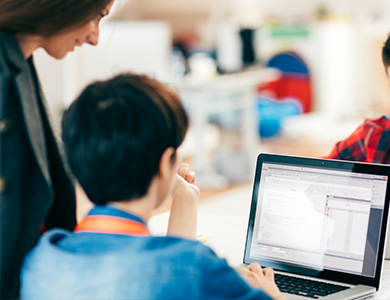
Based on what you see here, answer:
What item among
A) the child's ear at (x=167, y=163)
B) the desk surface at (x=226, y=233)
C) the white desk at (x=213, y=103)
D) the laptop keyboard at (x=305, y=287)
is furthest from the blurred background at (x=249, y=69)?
the child's ear at (x=167, y=163)

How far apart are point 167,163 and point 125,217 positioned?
4.1 inches

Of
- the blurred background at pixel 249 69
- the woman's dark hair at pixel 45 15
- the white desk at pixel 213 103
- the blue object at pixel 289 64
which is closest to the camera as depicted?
the woman's dark hair at pixel 45 15

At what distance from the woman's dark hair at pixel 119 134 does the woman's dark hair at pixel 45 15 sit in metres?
0.15

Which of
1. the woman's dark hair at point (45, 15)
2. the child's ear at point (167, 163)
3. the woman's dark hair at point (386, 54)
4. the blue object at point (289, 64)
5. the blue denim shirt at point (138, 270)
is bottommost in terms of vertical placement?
the blue denim shirt at point (138, 270)

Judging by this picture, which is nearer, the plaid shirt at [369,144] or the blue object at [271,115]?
the plaid shirt at [369,144]

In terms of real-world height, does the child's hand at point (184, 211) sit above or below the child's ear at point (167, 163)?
below

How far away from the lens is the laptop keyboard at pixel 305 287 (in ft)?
4.03

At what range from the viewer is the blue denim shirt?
95 centimetres

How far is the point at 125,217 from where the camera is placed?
1010 mm

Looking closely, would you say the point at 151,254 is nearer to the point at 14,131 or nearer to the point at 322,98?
the point at 14,131

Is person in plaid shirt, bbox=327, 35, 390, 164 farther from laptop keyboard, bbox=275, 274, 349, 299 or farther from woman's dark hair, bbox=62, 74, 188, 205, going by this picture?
woman's dark hair, bbox=62, 74, 188, 205

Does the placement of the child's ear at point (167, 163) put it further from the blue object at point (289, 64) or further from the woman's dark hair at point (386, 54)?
the blue object at point (289, 64)

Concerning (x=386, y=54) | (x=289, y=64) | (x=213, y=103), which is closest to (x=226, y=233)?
(x=386, y=54)

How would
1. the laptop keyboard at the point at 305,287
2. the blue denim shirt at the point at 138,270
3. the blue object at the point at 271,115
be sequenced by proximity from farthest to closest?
the blue object at the point at 271,115
the laptop keyboard at the point at 305,287
the blue denim shirt at the point at 138,270
